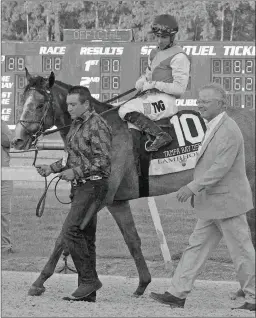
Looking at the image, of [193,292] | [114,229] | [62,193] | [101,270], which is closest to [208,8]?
[62,193]

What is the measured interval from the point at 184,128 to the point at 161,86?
0.50 metres

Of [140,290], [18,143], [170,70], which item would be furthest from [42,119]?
[140,290]

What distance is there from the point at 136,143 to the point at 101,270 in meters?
1.94

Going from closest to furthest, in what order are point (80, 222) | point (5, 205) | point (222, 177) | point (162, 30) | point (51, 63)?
point (222, 177), point (80, 222), point (162, 30), point (5, 205), point (51, 63)

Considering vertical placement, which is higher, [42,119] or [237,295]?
[42,119]

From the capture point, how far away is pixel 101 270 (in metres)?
10.4

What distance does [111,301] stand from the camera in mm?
7953

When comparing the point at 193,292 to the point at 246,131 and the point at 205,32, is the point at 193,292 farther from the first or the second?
the point at 205,32

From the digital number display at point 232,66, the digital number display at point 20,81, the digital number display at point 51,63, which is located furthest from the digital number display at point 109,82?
the digital number display at point 232,66

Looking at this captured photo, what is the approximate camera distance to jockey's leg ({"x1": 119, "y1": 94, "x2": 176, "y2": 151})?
350 inches

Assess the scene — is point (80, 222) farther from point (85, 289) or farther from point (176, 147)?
point (176, 147)

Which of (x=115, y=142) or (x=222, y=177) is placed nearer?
(x=222, y=177)

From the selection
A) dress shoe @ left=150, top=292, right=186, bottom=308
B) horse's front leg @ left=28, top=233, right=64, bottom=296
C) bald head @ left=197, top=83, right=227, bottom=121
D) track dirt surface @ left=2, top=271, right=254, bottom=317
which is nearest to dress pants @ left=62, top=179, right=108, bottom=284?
track dirt surface @ left=2, top=271, right=254, bottom=317

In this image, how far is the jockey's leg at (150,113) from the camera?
8898 millimetres
